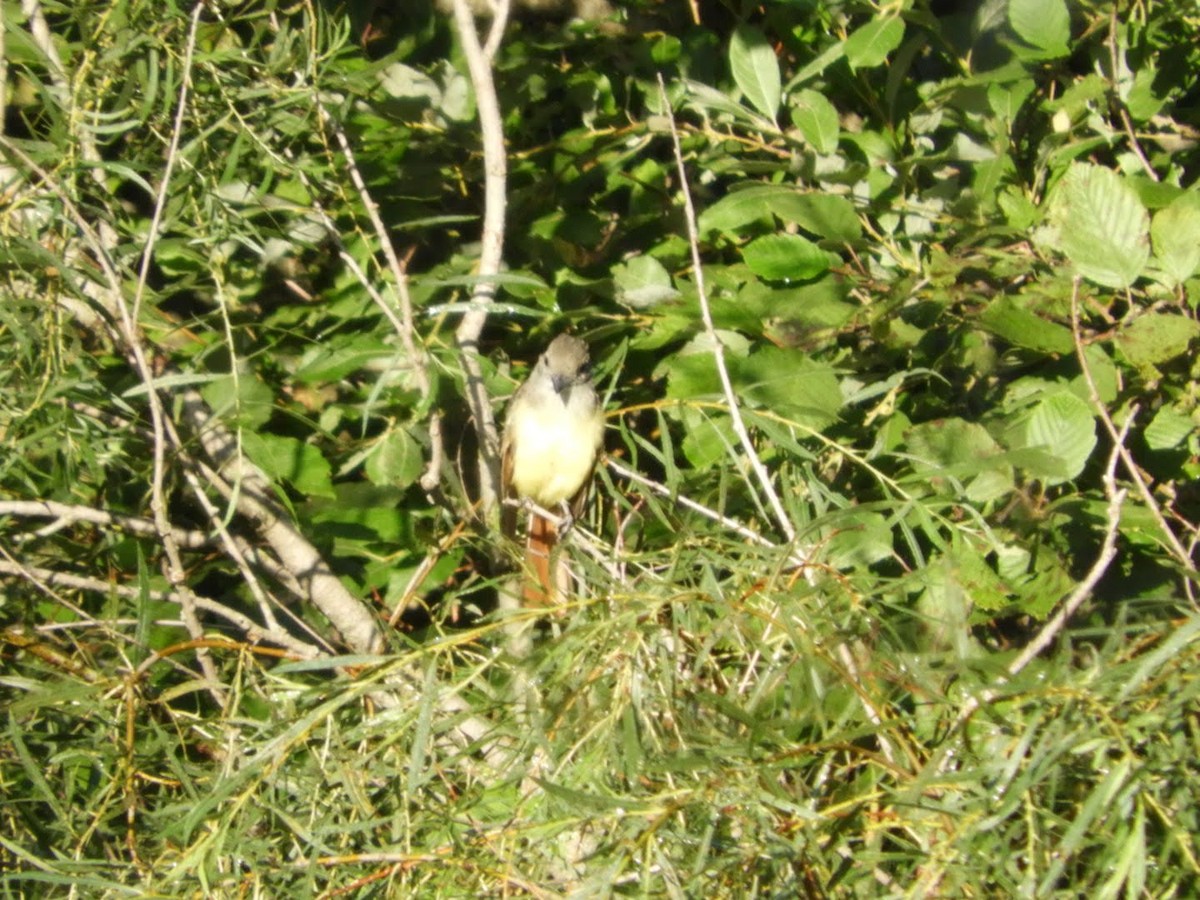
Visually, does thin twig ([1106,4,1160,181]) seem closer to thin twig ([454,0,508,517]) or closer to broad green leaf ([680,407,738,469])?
broad green leaf ([680,407,738,469])

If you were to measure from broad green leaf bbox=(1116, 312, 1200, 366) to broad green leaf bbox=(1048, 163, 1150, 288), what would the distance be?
0.11 metres

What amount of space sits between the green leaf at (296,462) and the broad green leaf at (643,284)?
0.70 metres

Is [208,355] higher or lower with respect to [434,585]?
higher

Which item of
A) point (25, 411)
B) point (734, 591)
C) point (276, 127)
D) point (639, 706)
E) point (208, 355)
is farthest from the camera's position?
point (208, 355)

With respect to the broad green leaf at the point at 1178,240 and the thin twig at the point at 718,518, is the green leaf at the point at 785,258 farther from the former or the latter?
the broad green leaf at the point at 1178,240

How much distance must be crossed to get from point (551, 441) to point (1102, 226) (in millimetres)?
1474

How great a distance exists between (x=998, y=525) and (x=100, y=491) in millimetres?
1728

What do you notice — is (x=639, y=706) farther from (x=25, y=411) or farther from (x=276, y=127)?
(x=276, y=127)

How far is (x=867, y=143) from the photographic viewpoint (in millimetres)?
2666

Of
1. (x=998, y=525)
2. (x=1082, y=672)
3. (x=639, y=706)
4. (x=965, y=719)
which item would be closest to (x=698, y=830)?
(x=639, y=706)

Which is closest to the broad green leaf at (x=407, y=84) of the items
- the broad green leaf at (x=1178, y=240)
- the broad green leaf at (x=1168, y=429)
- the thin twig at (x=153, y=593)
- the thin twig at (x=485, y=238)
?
the thin twig at (x=485, y=238)

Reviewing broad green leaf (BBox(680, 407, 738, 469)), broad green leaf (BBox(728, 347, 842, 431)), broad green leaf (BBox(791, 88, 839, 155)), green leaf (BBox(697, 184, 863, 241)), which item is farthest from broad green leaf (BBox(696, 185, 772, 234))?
broad green leaf (BBox(680, 407, 738, 469))

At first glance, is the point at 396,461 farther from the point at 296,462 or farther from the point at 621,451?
the point at 621,451

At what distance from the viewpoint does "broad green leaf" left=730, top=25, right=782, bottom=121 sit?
2.65 metres
